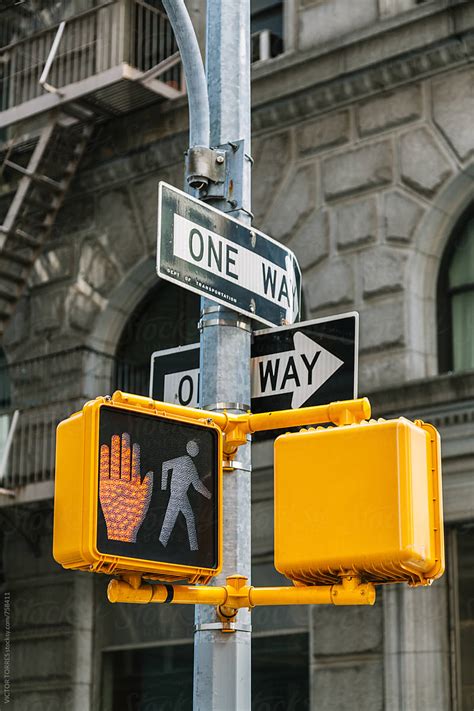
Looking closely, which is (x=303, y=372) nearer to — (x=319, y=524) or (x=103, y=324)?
(x=319, y=524)

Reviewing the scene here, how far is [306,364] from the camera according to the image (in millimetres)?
5699

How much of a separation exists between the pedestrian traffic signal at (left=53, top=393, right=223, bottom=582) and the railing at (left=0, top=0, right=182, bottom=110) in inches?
505

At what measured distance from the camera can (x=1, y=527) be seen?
17.2 m

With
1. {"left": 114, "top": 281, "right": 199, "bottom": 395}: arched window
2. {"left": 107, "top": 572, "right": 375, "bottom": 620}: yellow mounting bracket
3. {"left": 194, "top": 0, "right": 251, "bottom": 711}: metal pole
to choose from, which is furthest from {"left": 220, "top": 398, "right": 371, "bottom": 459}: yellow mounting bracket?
{"left": 114, "top": 281, "right": 199, "bottom": 395}: arched window

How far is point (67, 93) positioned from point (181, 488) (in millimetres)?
13344

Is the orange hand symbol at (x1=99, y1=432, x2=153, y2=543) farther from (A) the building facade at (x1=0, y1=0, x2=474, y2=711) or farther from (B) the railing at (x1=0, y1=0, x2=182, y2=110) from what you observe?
(B) the railing at (x1=0, y1=0, x2=182, y2=110)

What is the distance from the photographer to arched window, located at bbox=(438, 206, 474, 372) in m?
14.1

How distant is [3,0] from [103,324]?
221 inches

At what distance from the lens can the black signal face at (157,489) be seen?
4.09 meters

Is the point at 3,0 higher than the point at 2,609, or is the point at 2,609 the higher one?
the point at 3,0

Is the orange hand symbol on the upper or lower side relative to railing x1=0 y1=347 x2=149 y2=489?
lower

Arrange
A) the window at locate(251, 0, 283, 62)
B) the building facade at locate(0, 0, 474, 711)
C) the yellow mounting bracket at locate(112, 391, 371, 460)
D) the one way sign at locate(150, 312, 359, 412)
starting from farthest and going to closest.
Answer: the window at locate(251, 0, 283, 62) → the building facade at locate(0, 0, 474, 711) → the one way sign at locate(150, 312, 359, 412) → the yellow mounting bracket at locate(112, 391, 371, 460)

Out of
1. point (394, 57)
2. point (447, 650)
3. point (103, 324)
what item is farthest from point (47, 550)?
point (394, 57)

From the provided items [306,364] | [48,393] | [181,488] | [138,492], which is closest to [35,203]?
[48,393]
